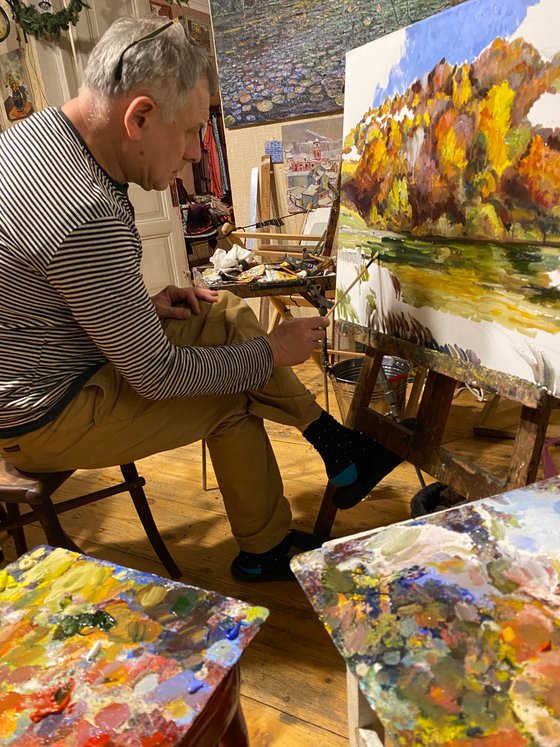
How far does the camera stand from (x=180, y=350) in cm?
123

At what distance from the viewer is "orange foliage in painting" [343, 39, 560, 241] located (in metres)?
0.90

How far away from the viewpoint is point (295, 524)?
6.09 ft

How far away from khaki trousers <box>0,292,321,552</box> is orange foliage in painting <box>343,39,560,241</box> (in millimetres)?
478

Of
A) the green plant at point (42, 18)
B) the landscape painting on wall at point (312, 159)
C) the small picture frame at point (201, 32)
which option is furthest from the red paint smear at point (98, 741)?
the small picture frame at point (201, 32)

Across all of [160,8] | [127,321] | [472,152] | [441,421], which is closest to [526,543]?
[441,421]

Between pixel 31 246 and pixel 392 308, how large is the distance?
2.54 ft

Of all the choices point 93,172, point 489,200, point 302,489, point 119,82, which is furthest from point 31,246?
point 302,489

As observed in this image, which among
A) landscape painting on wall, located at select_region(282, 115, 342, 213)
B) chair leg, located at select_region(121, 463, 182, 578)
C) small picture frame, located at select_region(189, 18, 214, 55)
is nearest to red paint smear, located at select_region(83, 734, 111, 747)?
chair leg, located at select_region(121, 463, 182, 578)

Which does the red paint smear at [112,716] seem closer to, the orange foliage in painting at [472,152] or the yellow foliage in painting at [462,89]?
the orange foliage in painting at [472,152]

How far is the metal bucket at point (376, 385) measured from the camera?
211 cm

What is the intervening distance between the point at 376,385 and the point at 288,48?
1.78 metres

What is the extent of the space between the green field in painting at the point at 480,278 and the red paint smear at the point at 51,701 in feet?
2.84

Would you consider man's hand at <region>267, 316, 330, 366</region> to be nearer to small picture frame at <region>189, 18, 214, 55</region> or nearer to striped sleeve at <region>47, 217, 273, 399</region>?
striped sleeve at <region>47, 217, 273, 399</region>

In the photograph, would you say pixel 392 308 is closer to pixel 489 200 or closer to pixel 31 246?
pixel 489 200
